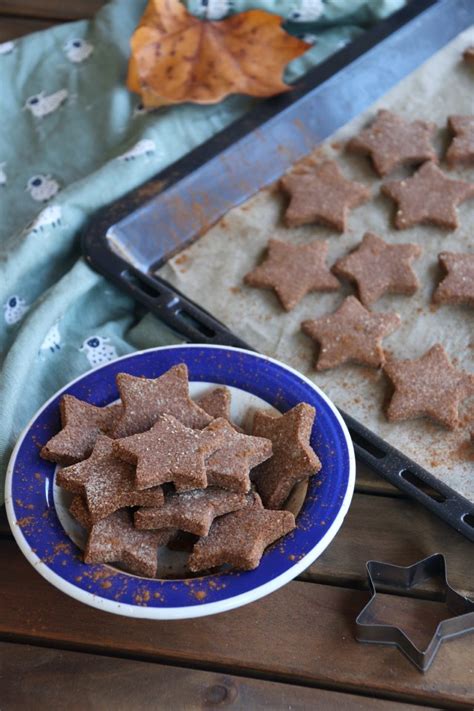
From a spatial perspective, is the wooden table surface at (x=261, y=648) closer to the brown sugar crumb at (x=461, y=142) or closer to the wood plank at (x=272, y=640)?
the wood plank at (x=272, y=640)

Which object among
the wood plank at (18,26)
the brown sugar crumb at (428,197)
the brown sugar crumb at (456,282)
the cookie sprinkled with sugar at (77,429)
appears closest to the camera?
the cookie sprinkled with sugar at (77,429)

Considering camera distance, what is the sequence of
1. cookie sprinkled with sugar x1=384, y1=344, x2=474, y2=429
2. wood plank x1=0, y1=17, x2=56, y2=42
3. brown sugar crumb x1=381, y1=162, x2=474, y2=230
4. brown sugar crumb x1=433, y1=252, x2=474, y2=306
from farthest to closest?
wood plank x1=0, y1=17, x2=56, y2=42
brown sugar crumb x1=381, y1=162, x2=474, y2=230
brown sugar crumb x1=433, y1=252, x2=474, y2=306
cookie sprinkled with sugar x1=384, y1=344, x2=474, y2=429

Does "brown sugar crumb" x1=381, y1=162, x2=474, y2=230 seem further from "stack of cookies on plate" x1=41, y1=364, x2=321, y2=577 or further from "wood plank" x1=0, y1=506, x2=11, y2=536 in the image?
"wood plank" x1=0, y1=506, x2=11, y2=536

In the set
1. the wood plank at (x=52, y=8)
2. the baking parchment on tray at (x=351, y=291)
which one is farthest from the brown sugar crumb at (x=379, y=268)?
the wood plank at (x=52, y=8)

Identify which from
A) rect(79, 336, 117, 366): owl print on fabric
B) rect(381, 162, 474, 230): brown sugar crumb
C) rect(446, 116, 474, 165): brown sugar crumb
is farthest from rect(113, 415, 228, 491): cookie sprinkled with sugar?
rect(446, 116, 474, 165): brown sugar crumb

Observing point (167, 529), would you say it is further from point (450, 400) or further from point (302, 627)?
point (450, 400)

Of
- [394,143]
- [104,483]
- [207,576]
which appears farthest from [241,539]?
[394,143]

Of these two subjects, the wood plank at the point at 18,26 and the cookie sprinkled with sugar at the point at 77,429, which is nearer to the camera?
the cookie sprinkled with sugar at the point at 77,429

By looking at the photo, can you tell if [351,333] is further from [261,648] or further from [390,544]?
[261,648]
